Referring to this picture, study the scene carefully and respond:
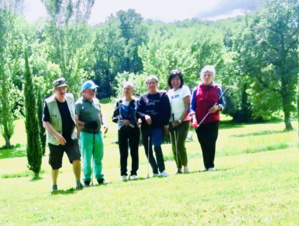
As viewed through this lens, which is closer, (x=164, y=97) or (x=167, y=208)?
(x=167, y=208)

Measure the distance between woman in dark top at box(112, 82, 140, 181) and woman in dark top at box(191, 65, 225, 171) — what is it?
4.30 feet

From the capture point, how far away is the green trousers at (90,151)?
30.0ft

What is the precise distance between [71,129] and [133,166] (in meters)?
1.84

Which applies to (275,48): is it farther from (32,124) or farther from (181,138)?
(181,138)

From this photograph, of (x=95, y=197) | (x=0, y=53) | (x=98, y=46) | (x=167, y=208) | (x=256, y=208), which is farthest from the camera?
(x=98, y=46)

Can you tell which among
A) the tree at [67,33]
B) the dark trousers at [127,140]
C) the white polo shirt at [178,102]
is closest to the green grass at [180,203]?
the dark trousers at [127,140]

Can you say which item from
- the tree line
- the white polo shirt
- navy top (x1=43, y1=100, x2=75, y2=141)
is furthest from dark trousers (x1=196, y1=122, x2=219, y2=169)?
the tree line

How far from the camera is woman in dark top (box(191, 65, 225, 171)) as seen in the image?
916 cm

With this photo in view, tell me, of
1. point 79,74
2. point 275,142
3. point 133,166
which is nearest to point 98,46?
point 79,74

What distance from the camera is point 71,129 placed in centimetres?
849

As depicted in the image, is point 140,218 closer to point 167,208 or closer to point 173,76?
point 167,208

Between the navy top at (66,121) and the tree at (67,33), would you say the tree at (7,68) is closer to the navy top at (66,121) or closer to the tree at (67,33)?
the tree at (67,33)

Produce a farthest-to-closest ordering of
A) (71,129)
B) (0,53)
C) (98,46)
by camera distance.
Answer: (98,46)
(0,53)
(71,129)

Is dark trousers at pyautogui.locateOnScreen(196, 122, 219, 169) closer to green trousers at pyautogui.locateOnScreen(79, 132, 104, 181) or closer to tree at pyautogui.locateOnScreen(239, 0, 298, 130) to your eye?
green trousers at pyautogui.locateOnScreen(79, 132, 104, 181)
